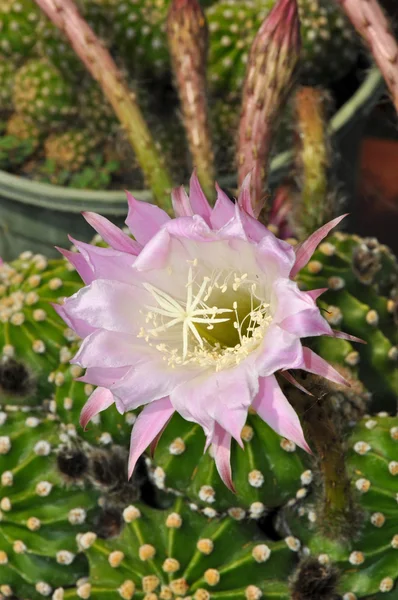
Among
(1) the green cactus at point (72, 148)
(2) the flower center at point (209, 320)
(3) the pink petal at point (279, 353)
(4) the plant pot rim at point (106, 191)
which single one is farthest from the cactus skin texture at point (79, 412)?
(1) the green cactus at point (72, 148)

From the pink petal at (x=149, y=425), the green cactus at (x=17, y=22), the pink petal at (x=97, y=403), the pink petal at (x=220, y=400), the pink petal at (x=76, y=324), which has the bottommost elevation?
the pink petal at (x=149, y=425)

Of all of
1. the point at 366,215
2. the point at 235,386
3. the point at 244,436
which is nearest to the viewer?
the point at 235,386

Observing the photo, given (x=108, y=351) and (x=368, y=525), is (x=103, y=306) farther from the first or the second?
(x=368, y=525)

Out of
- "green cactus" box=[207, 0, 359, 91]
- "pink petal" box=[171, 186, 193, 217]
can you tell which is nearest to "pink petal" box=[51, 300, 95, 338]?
"pink petal" box=[171, 186, 193, 217]

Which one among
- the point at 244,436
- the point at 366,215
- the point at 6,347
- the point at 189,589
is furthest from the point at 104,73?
the point at 366,215

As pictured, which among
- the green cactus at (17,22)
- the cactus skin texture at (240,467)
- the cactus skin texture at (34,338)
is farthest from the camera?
the green cactus at (17,22)

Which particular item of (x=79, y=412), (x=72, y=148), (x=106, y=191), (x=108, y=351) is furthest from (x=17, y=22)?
(x=108, y=351)

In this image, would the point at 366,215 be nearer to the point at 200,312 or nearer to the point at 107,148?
the point at 107,148

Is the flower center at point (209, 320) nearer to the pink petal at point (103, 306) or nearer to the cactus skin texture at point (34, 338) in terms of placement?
the pink petal at point (103, 306)
